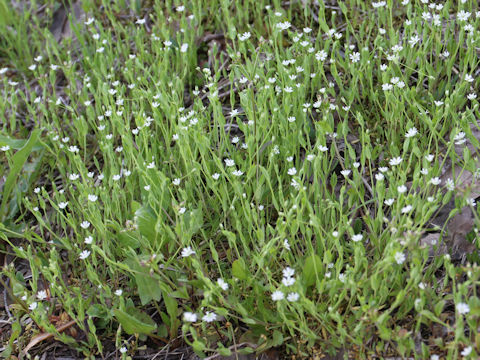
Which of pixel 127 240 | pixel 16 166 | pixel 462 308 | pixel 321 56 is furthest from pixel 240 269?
pixel 16 166

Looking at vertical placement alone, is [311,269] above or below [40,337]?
above

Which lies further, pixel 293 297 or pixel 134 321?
pixel 134 321

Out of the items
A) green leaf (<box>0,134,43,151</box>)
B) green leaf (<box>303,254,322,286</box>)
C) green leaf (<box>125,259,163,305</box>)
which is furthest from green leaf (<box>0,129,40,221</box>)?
green leaf (<box>303,254,322,286</box>)

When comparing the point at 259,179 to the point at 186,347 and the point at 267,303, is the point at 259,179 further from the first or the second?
the point at 186,347

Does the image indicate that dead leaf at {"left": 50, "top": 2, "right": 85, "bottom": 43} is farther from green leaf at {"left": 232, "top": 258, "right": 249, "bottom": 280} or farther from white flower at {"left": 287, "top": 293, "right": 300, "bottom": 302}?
white flower at {"left": 287, "top": 293, "right": 300, "bottom": 302}

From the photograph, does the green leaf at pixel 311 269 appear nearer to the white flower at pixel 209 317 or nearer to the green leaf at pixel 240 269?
the green leaf at pixel 240 269

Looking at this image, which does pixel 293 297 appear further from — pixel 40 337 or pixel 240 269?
pixel 40 337

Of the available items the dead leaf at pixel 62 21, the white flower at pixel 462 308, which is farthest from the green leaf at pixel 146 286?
the dead leaf at pixel 62 21

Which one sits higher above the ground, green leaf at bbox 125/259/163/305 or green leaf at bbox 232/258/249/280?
green leaf at bbox 232/258/249/280
